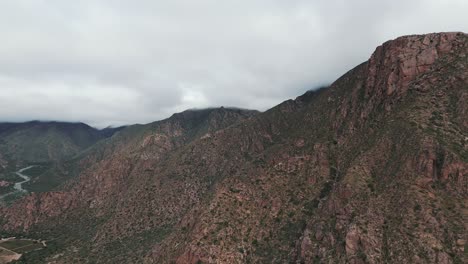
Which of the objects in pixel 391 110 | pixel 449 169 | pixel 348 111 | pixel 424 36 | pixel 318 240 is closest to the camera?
pixel 449 169

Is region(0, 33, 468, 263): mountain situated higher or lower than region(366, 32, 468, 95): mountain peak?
lower

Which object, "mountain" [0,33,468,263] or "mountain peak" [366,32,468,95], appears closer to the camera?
"mountain" [0,33,468,263]

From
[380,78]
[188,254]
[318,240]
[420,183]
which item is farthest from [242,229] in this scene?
[380,78]

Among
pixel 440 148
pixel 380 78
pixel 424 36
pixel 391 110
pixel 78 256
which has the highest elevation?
pixel 424 36

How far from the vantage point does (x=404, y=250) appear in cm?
10481

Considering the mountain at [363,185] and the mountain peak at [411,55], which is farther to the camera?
the mountain peak at [411,55]

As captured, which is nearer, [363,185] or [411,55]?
[363,185]

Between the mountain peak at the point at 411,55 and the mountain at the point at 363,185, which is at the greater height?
the mountain peak at the point at 411,55

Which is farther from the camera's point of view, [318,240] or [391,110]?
[391,110]

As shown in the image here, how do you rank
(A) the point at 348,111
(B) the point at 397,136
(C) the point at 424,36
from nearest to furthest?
(B) the point at 397,136 < (C) the point at 424,36 < (A) the point at 348,111

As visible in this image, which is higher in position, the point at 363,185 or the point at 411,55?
the point at 411,55

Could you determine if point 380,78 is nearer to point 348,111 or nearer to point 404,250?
point 348,111

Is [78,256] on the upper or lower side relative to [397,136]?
lower

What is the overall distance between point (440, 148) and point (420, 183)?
14.5 metres
